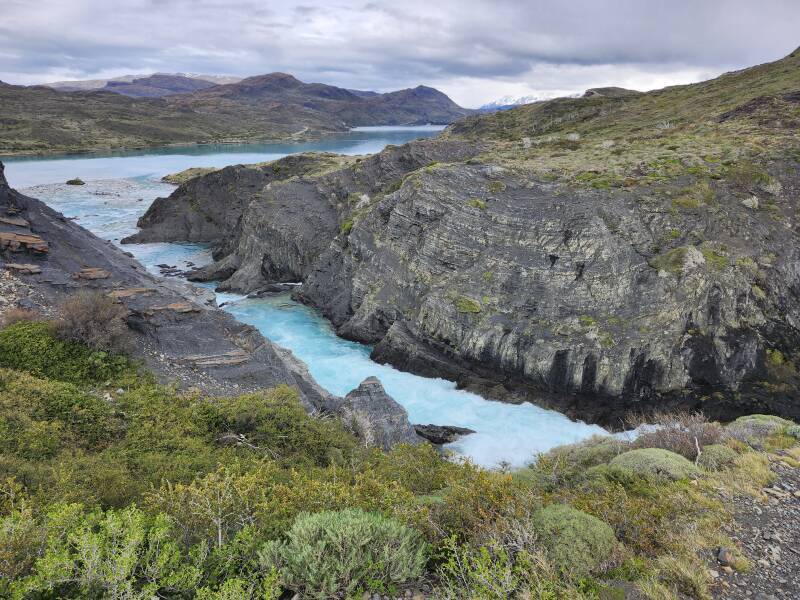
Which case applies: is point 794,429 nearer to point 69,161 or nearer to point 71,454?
point 71,454

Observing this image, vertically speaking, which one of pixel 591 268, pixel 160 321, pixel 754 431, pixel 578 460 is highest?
pixel 591 268

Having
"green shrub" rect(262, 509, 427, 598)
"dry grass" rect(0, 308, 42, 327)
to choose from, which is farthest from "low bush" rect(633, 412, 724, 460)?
"dry grass" rect(0, 308, 42, 327)

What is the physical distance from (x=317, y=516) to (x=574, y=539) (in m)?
4.14

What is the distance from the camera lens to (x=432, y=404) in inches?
1101

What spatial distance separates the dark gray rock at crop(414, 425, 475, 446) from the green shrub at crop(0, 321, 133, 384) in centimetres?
1418

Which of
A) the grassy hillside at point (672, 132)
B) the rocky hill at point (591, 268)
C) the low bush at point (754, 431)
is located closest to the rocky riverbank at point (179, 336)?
the rocky hill at point (591, 268)

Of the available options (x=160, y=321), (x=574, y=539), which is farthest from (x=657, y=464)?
(x=160, y=321)

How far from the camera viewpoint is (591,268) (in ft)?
96.4

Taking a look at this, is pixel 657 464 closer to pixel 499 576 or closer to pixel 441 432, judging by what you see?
pixel 499 576

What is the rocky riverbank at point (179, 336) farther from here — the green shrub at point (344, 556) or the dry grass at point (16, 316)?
the green shrub at point (344, 556)

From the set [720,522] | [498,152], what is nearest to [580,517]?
[720,522]

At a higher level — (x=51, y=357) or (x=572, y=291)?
(x=572, y=291)

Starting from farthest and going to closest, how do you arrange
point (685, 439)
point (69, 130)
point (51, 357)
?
point (69, 130), point (51, 357), point (685, 439)

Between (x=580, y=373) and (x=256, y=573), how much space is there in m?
24.2
